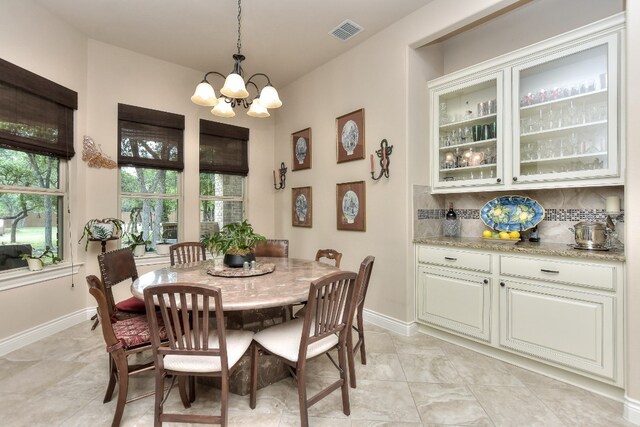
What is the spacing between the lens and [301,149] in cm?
442

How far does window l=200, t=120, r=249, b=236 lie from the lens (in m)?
4.35

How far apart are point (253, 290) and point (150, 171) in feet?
9.43

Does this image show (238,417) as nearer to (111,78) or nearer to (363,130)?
(363,130)

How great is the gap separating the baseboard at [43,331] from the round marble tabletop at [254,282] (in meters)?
1.60

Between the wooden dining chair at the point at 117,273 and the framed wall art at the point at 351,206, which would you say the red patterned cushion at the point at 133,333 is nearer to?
the wooden dining chair at the point at 117,273

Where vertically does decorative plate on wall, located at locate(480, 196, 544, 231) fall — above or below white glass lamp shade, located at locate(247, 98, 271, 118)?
below

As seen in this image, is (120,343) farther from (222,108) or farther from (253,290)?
(222,108)

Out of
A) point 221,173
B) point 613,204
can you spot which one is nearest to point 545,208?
point 613,204

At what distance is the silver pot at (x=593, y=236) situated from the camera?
2242mm

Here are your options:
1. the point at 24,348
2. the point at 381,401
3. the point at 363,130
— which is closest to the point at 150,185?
the point at 24,348

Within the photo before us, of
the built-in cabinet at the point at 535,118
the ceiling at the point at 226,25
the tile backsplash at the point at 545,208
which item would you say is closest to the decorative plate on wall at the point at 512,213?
the tile backsplash at the point at 545,208

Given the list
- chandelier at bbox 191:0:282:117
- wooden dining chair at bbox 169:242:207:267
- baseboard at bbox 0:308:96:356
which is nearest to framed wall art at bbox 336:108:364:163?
chandelier at bbox 191:0:282:117

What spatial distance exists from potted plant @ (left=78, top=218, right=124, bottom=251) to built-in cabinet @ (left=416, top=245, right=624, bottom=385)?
3270 mm

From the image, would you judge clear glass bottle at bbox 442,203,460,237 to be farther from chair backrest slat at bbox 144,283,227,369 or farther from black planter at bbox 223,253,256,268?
chair backrest slat at bbox 144,283,227,369
